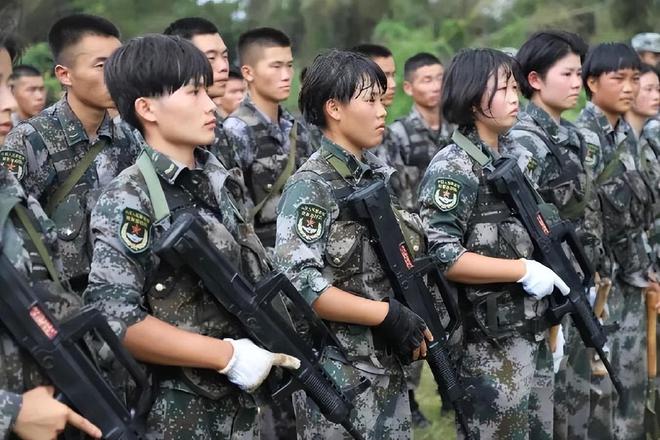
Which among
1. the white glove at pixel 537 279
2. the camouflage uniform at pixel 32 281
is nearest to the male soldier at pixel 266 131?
the white glove at pixel 537 279

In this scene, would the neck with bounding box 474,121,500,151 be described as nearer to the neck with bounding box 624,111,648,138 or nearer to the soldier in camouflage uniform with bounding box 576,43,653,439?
the soldier in camouflage uniform with bounding box 576,43,653,439

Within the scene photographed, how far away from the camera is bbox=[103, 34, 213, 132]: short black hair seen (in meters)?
2.96

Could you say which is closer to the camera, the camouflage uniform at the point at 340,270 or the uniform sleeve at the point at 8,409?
the uniform sleeve at the point at 8,409

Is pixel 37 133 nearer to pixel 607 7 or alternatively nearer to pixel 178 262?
pixel 178 262

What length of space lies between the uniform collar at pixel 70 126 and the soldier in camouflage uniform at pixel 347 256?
1.01 metres

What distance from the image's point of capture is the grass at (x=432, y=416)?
6.38 metres

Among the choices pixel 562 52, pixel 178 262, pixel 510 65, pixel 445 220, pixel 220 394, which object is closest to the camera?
pixel 178 262

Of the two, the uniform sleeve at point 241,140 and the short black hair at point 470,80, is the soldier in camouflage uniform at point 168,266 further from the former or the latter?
the uniform sleeve at point 241,140

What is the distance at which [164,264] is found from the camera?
2.83 m

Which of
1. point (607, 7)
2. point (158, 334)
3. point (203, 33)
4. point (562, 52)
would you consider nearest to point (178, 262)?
point (158, 334)

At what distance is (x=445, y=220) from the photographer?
3.98 meters

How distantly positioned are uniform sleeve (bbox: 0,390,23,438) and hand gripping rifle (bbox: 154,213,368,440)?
0.54 meters

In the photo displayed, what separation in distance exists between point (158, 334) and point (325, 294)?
0.78 metres

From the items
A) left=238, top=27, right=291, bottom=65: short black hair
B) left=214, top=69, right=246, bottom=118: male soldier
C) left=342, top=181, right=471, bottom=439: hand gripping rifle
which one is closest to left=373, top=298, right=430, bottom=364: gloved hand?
left=342, top=181, right=471, bottom=439: hand gripping rifle
